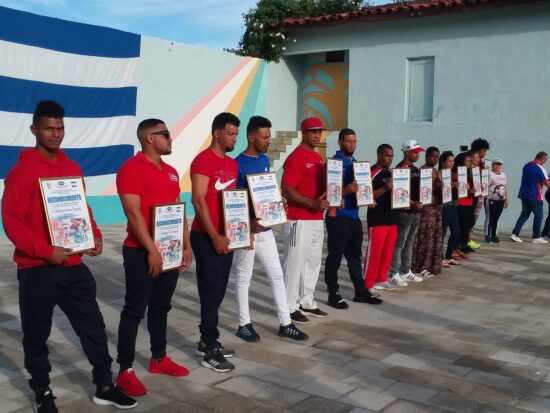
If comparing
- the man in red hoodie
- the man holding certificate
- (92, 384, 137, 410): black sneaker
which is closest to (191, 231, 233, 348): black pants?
the man holding certificate

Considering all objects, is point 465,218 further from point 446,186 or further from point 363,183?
point 363,183

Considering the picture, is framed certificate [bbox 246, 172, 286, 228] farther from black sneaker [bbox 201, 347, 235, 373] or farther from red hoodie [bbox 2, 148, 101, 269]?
red hoodie [bbox 2, 148, 101, 269]

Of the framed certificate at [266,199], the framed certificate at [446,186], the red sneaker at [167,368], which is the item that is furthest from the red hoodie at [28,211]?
the framed certificate at [446,186]

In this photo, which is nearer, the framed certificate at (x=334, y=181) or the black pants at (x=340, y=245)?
the framed certificate at (x=334, y=181)

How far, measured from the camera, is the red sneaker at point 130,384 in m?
4.44

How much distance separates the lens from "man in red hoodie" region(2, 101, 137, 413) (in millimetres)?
3852

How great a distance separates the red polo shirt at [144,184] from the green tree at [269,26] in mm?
13522

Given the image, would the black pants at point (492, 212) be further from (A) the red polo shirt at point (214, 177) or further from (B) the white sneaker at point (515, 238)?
(A) the red polo shirt at point (214, 177)

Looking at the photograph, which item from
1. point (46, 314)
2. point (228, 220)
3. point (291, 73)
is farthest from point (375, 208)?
point (291, 73)

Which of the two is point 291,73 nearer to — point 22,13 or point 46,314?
point 22,13

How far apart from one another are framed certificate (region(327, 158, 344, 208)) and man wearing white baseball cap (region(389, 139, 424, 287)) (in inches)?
70.5

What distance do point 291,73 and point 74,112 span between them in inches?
282

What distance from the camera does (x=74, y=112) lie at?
42.1ft

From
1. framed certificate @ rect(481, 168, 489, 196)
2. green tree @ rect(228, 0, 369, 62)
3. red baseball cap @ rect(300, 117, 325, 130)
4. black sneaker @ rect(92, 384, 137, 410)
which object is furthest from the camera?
green tree @ rect(228, 0, 369, 62)
